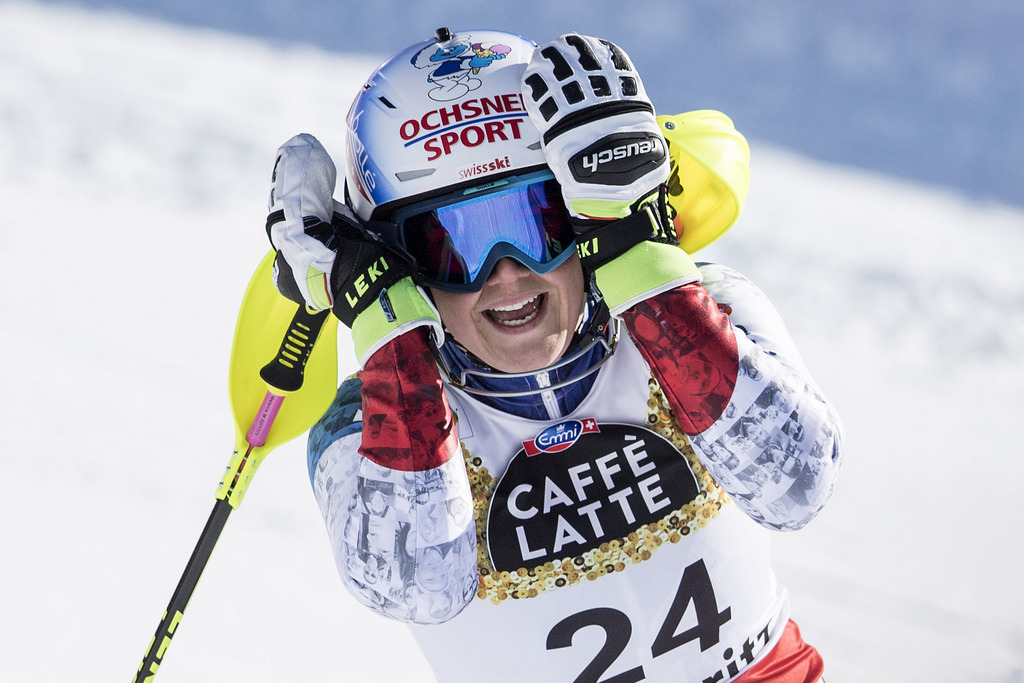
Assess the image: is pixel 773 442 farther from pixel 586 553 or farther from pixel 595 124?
pixel 595 124

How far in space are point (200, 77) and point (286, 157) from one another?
16.4ft

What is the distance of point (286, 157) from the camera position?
180 centimetres

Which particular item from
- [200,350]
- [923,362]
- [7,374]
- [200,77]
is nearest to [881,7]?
[923,362]

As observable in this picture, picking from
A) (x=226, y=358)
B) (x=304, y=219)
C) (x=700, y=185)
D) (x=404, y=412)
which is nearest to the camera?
(x=404, y=412)

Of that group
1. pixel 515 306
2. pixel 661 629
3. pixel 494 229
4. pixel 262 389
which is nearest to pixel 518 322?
pixel 515 306

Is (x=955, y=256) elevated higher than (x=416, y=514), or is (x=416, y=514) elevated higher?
(x=416, y=514)

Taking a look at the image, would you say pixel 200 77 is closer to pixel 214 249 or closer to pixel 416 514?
pixel 214 249

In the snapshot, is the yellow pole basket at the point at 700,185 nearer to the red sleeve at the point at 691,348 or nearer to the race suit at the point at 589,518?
the race suit at the point at 589,518

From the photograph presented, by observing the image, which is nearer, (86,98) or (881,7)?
(86,98)

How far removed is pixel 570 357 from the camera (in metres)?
1.84

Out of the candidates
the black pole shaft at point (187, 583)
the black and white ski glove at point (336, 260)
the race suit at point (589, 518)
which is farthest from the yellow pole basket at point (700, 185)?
the black pole shaft at point (187, 583)

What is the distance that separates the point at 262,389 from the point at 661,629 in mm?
1075

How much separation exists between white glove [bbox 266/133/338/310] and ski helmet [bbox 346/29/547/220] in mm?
93

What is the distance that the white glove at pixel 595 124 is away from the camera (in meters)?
1.55
